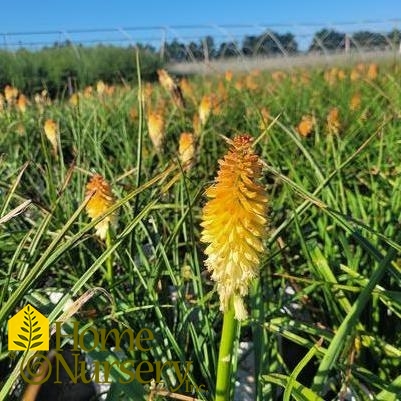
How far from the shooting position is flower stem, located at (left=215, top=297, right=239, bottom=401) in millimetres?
1085

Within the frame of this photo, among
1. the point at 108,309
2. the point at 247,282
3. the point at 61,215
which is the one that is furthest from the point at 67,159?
the point at 247,282

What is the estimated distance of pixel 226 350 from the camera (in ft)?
3.64

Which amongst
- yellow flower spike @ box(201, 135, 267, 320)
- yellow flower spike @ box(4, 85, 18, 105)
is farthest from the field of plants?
yellow flower spike @ box(4, 85, 18, 105)

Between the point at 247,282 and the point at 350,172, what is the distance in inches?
72.5

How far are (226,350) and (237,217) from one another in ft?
0.92

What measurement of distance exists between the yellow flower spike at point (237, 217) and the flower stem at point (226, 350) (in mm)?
47

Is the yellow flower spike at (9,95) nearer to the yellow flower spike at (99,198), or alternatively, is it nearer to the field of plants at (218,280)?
the field of plants at (218,280)

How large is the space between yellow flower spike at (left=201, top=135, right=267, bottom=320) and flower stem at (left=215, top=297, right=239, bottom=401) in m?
0.05

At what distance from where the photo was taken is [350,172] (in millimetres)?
2764

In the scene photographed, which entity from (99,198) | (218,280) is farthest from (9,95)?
(218,280)

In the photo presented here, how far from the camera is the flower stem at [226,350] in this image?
3.56ft

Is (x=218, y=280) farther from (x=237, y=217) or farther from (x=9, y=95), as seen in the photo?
(x=9, y=95)

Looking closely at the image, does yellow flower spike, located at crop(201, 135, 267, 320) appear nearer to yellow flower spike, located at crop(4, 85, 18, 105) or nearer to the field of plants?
the field of plants

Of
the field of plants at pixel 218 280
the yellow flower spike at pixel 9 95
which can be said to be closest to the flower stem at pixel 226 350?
the field of plants at pixel 218 280
